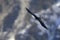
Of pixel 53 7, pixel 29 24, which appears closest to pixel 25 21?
pixel 29 24

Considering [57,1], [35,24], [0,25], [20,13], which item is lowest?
[35,24]

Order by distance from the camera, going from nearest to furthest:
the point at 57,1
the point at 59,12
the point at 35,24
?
the point at 35,24, the point at 59,12, the point at 57,1

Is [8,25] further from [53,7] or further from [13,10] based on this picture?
[53,7]

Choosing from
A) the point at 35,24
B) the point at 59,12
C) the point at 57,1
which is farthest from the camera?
the point at 57,1

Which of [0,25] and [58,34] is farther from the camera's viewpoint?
[0,25]

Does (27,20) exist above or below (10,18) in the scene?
below

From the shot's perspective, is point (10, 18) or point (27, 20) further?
point (10, 18)
